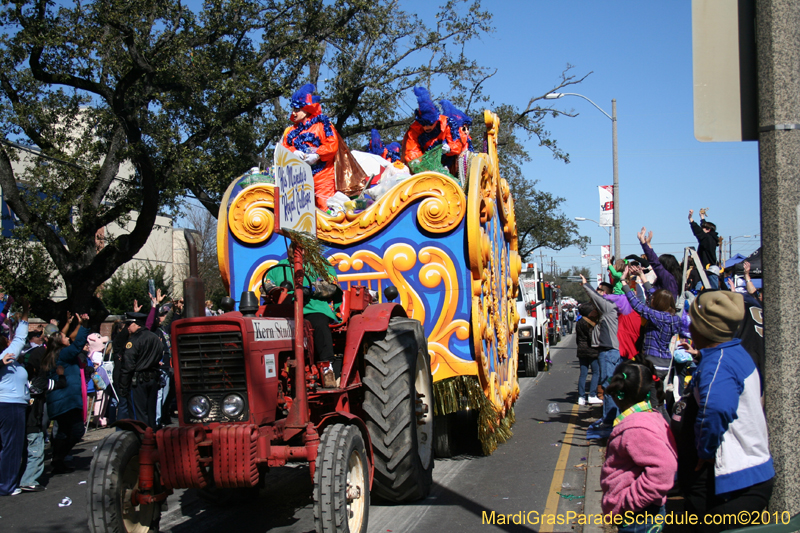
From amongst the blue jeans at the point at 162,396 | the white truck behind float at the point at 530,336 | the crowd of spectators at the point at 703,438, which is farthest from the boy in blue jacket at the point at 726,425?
the white truck behind float at the point at 530,336

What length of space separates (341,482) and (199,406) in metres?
1.08

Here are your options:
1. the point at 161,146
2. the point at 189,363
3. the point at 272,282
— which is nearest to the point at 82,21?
the point at 161,146

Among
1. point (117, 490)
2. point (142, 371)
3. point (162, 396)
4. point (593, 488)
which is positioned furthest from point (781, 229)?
point (162, 396)

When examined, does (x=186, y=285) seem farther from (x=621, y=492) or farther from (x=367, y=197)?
(x=621, y=492)

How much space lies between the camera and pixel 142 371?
340 inches

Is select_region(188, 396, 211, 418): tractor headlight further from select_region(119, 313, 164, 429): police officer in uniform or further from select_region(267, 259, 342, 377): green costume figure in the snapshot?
select_region(119, 313, 164, 429): police officer in uniform

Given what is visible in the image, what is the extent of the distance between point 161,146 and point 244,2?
4.18m

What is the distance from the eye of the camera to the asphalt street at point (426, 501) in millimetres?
5285

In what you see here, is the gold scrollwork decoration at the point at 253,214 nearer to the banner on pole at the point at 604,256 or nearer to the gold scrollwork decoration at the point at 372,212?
the gold scrollwork decoration at the point at 372,212

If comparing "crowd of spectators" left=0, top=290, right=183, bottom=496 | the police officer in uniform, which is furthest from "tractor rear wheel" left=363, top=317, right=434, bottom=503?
the police officer in uniform

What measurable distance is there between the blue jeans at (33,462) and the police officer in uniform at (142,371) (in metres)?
1.37

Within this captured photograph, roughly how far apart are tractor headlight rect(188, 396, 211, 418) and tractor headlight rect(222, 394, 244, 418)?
12 centimetres

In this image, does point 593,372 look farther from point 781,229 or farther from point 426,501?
point 781,229

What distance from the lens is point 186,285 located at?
5059mm
